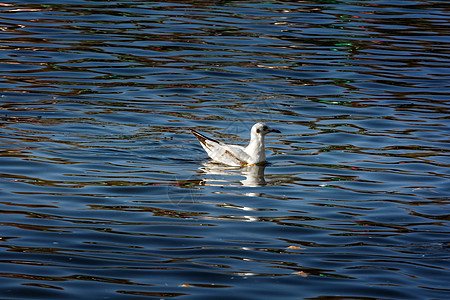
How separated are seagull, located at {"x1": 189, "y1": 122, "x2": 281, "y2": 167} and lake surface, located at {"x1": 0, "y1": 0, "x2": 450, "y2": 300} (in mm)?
263

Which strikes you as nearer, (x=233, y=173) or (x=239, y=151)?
(x=233, y=173)

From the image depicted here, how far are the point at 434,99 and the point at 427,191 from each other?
6035 millimetres

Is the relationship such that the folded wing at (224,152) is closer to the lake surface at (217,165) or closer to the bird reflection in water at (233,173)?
the bird reflection in water at (233,173)

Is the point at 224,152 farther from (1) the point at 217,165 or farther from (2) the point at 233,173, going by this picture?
(2) the point at 233,173

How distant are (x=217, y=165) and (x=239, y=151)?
42 centimetres

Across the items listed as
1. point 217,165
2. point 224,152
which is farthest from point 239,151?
point 217,165

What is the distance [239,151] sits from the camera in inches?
525

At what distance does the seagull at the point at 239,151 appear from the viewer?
1325 centimetres

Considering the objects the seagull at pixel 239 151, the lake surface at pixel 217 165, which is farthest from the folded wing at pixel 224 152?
the lake surface at pixel 217 165

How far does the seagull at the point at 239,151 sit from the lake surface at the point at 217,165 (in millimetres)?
263

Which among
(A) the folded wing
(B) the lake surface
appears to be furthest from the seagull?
(B) the lake surface

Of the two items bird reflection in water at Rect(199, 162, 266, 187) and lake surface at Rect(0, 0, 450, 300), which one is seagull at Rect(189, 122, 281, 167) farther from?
lake surface at Rect(0, 0, 450, 300)

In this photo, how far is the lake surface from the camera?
843 cm

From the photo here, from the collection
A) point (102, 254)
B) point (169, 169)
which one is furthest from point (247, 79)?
point (102, 254)
